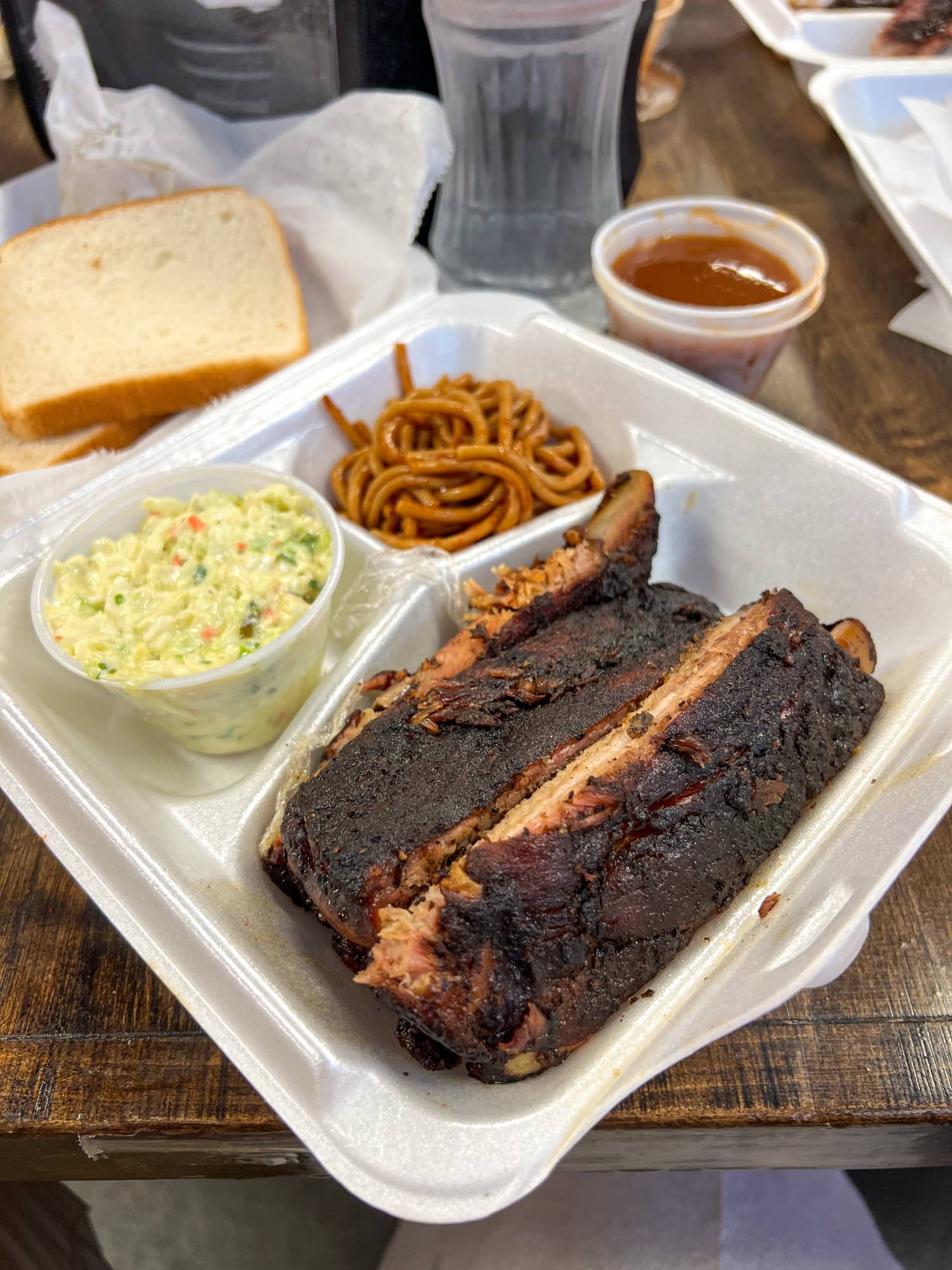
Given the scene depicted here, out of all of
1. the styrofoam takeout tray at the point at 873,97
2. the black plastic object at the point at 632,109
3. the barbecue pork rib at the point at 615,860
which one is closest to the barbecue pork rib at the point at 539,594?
the barbecue pork rib at the point at 615,860

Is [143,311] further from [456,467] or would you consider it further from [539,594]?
[539,594]

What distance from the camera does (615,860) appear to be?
131 centimetres

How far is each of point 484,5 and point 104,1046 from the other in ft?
9.05

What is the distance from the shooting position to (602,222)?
9.96 feet

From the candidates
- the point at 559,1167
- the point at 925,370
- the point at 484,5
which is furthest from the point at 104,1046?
the point at 925,370

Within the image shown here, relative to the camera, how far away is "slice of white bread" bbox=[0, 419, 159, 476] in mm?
2613

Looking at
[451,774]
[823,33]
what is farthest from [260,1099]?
[823,33]

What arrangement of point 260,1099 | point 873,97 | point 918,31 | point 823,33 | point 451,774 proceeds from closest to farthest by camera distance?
point 451,774
point 260,1099
point 873,97
point 918,31
point 823,33

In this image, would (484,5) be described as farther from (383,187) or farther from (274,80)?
(274,80)

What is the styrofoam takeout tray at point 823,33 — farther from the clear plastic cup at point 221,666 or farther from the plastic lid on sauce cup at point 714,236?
the clear plastic cup at point 221,666

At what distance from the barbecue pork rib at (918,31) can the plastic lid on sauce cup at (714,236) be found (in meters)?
1.95

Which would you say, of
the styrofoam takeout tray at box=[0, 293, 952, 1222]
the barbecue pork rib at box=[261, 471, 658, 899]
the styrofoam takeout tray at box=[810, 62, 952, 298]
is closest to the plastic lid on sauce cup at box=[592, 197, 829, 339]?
the styrofoam takeout tray at box=[0, 293, 952, 1222]

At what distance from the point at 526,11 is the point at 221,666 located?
2.09 m

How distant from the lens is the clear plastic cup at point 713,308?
95.0 inches
